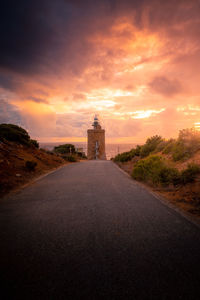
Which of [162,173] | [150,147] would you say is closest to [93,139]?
[150,147]

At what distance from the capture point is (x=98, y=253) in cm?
254

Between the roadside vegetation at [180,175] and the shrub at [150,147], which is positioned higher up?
the shrub at [150,147]

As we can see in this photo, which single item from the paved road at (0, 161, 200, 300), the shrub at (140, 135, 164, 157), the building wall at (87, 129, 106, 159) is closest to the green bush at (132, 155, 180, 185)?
the paved road at (0, 161, 200, 300)

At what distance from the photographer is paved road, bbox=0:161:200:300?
1.88 m

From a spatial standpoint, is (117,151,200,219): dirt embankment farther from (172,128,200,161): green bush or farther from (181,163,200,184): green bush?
(172,128,200,161): green bush

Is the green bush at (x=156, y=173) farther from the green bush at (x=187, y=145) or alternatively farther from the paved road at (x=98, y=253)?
the paved road at (x=98, y=253)

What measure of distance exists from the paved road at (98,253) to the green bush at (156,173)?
3319mm

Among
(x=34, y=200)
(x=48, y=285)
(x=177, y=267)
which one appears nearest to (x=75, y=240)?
(x=48, y=285)

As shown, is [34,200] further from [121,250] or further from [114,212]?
[121,250]

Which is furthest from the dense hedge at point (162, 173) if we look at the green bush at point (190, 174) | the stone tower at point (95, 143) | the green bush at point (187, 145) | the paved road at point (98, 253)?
the stone tower at point (95, 143)

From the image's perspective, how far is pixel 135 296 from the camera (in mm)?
1771

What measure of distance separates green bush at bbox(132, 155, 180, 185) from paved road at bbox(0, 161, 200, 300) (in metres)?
3.32

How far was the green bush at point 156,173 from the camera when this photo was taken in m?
7.54

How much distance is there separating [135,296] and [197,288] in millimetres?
740
